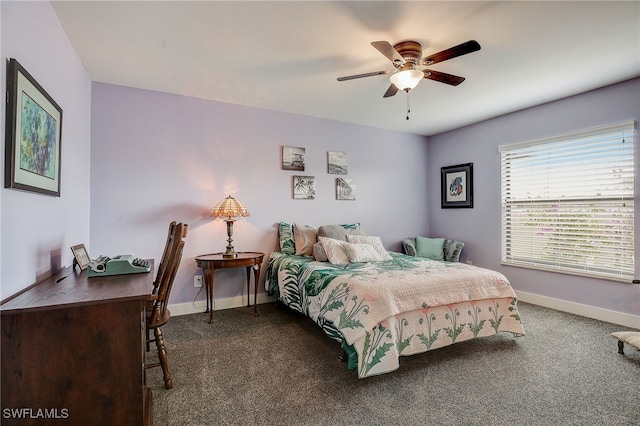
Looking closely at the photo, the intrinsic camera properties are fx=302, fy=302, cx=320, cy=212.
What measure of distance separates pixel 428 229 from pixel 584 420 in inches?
146

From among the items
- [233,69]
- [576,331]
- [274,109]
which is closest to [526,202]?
[576,331]

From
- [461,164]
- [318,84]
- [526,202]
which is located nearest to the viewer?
[318,84]

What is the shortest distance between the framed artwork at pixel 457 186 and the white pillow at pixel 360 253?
209 centimetres

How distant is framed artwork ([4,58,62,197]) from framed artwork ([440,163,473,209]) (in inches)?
185

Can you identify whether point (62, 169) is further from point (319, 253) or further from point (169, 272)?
point (319, 253)

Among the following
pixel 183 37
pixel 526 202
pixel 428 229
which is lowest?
pixel 428 229

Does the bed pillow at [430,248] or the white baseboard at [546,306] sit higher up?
the bed pillow at [430,248]

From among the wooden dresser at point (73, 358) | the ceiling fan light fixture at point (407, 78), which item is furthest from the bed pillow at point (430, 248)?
the wooden dresser at point (73, 358)

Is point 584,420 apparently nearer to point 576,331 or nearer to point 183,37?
point 576,331

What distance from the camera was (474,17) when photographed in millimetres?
2037

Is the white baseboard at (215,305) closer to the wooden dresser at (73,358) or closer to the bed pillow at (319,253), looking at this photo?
the bed pillow at (319,253)

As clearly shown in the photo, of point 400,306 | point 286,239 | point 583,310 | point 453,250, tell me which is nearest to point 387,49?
point 400,306

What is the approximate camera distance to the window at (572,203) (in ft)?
10.0

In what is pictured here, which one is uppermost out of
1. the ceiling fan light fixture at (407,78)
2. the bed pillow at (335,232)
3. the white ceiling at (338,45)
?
the white ceiling at (338,45)
